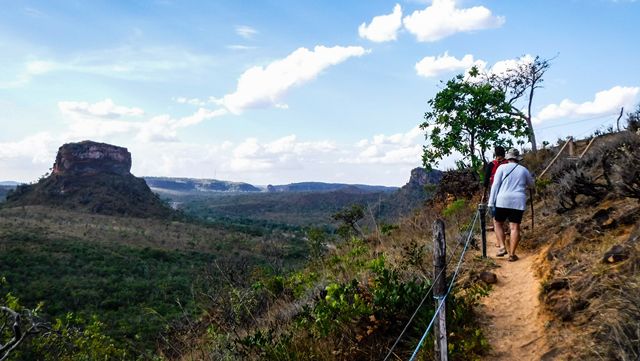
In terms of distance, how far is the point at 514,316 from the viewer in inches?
188

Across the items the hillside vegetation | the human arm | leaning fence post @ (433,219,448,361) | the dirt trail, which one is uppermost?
the human arm

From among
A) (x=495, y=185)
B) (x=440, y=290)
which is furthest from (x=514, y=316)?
(x=495, y=185)

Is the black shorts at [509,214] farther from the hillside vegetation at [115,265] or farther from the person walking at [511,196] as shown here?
the hillside vegetation at [115,265]

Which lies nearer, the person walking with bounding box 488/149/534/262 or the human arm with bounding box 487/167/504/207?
the person walking with bounding box 488/149/534/262

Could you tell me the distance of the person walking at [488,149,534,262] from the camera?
6.39m

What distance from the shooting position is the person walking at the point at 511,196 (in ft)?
21.0

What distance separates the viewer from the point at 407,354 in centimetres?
434

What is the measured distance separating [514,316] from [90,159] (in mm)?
124194

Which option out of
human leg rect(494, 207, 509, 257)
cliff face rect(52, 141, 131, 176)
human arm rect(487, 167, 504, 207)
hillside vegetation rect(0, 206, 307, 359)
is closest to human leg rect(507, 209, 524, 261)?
human leg rect(494, 207, 509, 257)

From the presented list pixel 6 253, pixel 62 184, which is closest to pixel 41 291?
pixel 6 253

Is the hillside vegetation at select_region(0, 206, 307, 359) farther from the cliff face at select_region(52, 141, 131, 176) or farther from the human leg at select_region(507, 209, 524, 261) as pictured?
the cliff face at select_region(52, 141, 131, 176)

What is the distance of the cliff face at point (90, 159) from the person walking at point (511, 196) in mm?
118143

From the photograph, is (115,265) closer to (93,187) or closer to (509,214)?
(509,214)

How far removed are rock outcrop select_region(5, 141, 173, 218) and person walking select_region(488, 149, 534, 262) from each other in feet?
322
